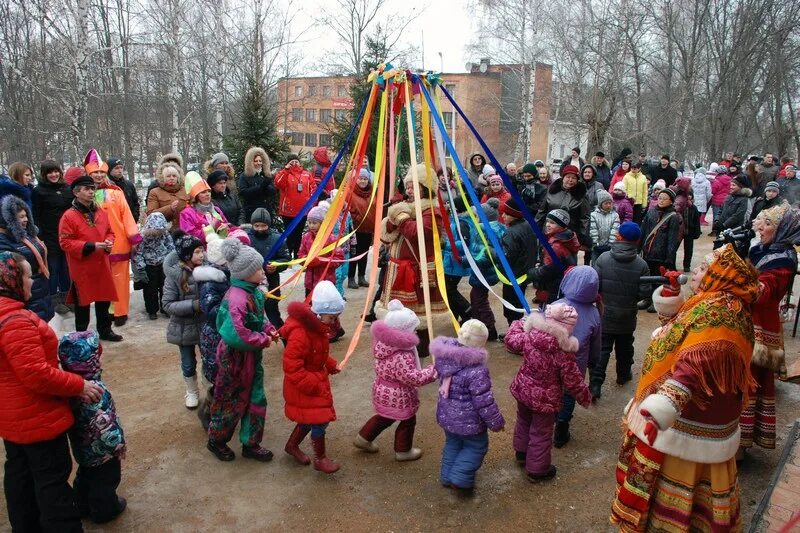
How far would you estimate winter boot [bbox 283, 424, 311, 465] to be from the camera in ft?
12.9

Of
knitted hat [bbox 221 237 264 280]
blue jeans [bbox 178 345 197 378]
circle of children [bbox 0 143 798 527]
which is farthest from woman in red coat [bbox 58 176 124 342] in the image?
knitted hat [bbox 221 237 264 280]

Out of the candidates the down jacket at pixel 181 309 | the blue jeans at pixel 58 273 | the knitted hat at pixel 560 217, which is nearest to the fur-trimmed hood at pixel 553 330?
the knitted hat at pixel 560 217

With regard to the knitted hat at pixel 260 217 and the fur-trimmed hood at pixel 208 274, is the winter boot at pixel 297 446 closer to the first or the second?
the fur-trimmed hood at pixel 208 274

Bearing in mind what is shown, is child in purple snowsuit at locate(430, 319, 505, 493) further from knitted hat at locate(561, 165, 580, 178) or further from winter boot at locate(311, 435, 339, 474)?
knitted hat at locate(561, 165, 580, 178)

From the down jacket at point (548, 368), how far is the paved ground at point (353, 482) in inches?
24.6

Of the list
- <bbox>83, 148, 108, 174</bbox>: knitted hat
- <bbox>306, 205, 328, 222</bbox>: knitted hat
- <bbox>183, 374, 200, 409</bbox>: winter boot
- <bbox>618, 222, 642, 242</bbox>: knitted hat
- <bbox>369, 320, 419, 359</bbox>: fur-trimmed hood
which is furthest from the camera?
<bbox>83, 148, 108, 174</bbox>: knitted hat

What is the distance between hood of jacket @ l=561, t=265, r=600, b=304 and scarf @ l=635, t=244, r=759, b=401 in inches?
50.0

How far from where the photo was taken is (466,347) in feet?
Answer: 11.5

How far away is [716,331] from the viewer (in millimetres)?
2646

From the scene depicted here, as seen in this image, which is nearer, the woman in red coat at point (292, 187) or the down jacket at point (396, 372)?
the down jacket at point (396, 372)

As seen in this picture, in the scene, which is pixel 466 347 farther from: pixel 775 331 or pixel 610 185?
pixel 610 185

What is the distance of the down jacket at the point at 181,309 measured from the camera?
4.46 metres

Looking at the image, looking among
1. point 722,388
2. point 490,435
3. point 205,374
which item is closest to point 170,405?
point 205,374

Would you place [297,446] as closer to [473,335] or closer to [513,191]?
[473,335]
